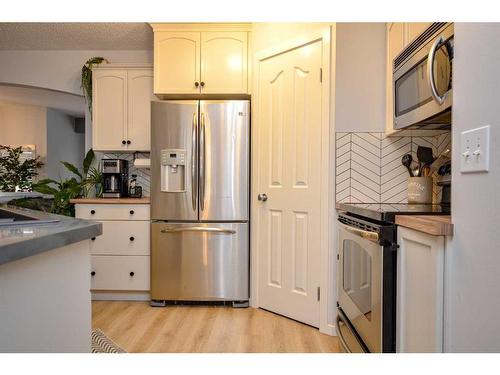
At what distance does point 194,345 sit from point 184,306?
2.72 feet

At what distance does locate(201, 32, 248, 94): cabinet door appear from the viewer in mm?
3178

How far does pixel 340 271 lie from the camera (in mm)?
2332

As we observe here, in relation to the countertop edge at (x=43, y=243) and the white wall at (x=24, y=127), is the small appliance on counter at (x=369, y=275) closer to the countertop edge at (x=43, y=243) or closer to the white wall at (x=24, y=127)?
the countertop edge at (x=43, y=243)

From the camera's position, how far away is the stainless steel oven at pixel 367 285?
1.53m

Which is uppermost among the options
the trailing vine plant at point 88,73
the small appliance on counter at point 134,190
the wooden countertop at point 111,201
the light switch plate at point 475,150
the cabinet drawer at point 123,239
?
the trailing vine plant at point 88,73

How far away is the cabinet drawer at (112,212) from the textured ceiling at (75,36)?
1.63 metres

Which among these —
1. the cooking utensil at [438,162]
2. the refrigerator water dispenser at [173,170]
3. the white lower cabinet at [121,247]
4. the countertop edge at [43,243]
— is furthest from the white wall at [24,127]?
the countertop edge at [43,243]

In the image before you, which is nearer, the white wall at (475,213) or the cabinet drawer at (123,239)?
the white wall at (475,213)

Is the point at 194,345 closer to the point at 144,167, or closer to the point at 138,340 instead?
the point at 138,340

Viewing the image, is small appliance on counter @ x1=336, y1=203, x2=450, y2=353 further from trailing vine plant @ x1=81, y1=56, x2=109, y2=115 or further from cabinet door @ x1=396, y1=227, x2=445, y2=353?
trailing vine plant @ x1=81, y1=56, x2=109, y2=115

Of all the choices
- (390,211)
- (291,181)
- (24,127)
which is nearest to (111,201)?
(291,181)

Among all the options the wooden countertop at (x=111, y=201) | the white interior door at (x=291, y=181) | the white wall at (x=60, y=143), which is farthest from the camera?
the white wall at (x=60, y=143)
